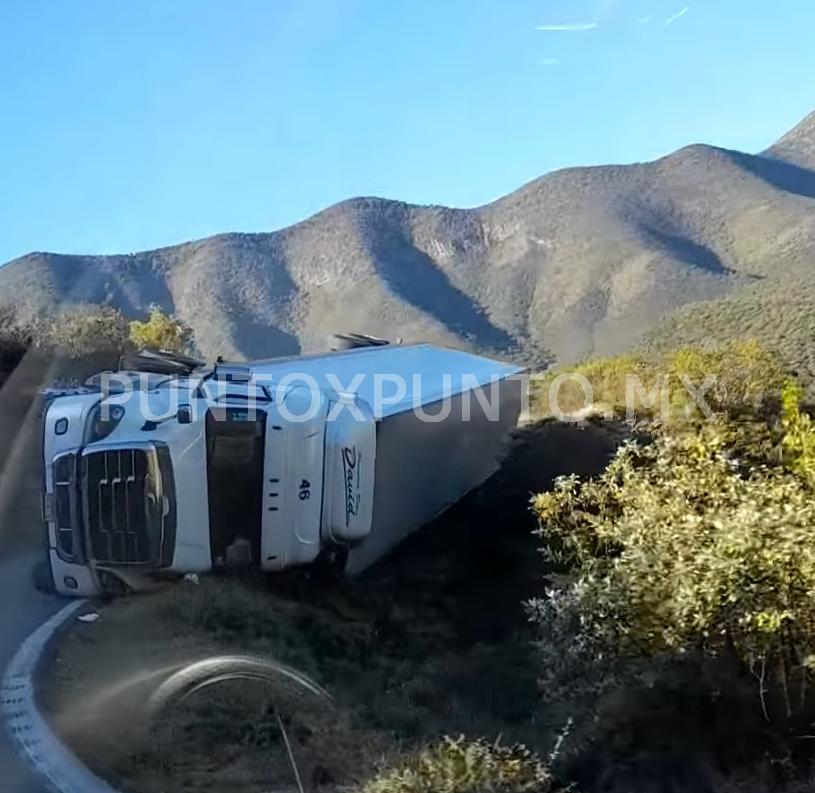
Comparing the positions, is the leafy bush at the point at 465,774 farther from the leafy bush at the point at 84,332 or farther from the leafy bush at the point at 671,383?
the leafy bush at the point at 84,332

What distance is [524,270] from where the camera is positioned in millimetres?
40500

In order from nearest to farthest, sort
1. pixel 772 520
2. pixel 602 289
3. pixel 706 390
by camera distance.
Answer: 1. pixel 772 520
2. pixel 706 390
3. pixel 602 289

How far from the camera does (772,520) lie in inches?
250

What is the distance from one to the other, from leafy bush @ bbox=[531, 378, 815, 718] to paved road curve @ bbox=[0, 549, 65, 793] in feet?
11.6

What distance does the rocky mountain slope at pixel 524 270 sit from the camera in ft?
101

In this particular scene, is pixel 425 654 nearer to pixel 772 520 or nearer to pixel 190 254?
pixel 772 520

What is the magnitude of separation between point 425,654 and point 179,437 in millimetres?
3125

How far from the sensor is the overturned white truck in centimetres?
884

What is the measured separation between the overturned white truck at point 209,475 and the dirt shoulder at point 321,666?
1.23ft

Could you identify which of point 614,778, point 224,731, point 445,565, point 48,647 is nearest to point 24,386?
point 445,565

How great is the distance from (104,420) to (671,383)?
15.0 metres

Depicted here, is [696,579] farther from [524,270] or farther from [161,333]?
[524,270]

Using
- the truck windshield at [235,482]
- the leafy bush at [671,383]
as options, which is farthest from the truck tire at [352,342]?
the truck windshield at [235,482]

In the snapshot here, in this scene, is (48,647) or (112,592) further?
(112,592)
